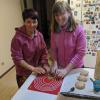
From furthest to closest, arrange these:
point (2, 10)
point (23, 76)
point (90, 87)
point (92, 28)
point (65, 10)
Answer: point (2, 10) → point (92, 28) → point (23, 76) → point (65, 10) → point (90, 87)

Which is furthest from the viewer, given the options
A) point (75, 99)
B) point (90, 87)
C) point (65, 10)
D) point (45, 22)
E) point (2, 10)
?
point (45, 22)

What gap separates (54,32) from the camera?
62.7 inches

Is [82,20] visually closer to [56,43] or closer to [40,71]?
[56,43]

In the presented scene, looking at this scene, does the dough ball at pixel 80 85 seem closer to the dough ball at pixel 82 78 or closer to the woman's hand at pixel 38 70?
the dough ball at pixel 82 78

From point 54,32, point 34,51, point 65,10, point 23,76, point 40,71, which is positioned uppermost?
point 65,10

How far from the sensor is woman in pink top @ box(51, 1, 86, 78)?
4.74ft

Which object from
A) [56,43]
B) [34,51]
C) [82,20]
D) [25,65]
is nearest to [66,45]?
[56,43]

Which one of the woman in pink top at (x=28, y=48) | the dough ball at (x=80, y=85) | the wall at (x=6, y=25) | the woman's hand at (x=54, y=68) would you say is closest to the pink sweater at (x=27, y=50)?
the woman in pink top at (x=28, y=48)

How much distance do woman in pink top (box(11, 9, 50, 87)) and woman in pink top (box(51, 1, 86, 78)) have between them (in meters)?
0.11

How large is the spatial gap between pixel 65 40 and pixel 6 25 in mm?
1897

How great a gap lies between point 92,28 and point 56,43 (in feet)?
4.53

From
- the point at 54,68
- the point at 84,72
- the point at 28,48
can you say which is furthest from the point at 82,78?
the point at 28,48

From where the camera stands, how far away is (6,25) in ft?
10.5

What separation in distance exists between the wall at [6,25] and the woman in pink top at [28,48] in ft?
5.20
